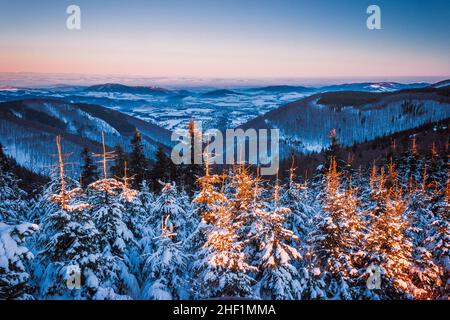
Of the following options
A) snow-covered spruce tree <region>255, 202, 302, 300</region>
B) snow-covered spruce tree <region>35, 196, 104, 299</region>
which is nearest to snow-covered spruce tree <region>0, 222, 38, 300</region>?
snow-covered spruce tree <region>35, 196, 104, 299</region>

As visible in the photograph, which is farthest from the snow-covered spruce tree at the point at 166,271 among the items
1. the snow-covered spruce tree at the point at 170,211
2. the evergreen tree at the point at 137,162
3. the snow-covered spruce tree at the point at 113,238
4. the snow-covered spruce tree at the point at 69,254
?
the evergreen tree at the point at 137,162

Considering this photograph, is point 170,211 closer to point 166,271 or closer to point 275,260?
point 166,271

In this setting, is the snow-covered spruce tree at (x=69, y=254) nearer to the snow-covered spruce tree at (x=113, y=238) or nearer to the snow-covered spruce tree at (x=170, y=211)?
the snow-covered spruce tree at (x=113, y=238)

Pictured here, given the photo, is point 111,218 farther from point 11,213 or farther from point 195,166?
point 195,166

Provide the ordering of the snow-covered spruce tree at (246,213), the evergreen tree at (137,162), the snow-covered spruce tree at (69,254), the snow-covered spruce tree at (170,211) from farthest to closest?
the evergreen tree at (137,162)
the snow-covered spruce tree at (170,211)
the snow-covered spruce tree at (246,213)
the snow-covered spruce tree at (69,254)

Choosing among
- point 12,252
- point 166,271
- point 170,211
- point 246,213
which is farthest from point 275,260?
point 12,252

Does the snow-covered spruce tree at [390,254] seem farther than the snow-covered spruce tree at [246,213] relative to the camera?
No

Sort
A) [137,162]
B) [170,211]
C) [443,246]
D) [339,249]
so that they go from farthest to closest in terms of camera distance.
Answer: [137,162] < [170,211] < [443,246] < [339,249]
